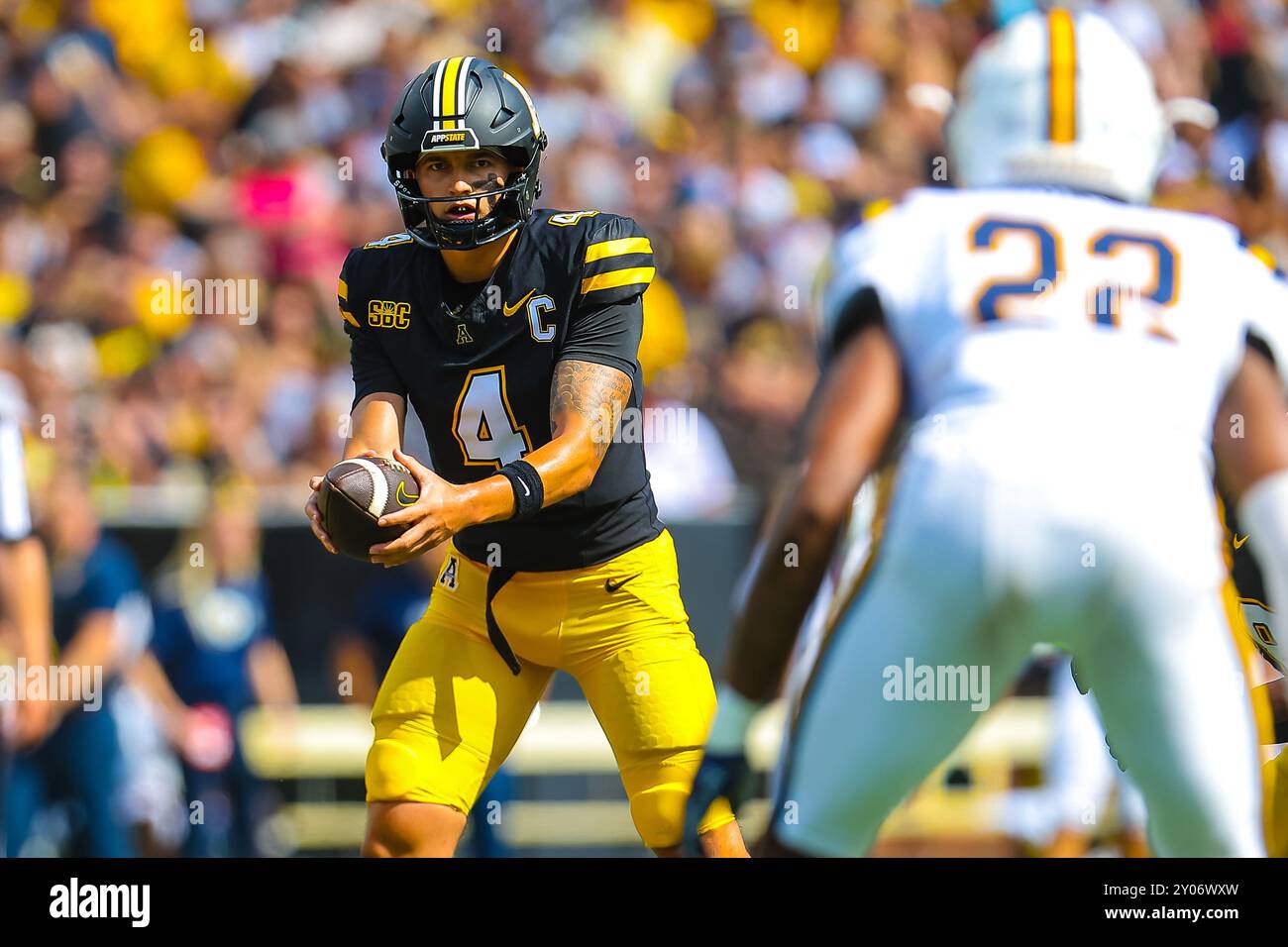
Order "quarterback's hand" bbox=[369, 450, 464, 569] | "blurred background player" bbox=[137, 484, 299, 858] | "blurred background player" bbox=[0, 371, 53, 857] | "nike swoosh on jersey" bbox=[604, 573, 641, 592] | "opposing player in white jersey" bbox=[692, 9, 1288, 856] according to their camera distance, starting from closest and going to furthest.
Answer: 1. "opposing player in white jersey" bbox=[692, 9, 1288, 856]
2. "quarterback's hand" bbox=[369, 450, 464, 569]
3. "nike swoosh on jersey" bbox=[604, 573, 641, 592]
4. "blurred background player" bbox=[0, 371, 53, 857]
5. "blurred background player" bbox=[137, 484, 299, 858]

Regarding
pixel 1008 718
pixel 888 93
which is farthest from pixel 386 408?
Result: pixel 888 93

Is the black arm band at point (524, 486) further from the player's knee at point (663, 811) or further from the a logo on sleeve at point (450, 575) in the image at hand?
the player's knee at point (663, 811)

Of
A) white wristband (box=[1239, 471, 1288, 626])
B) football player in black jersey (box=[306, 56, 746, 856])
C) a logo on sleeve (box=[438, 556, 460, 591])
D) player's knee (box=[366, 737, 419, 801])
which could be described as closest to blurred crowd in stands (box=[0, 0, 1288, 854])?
a logo on sleeve (box=[438, 556, 460, 591])

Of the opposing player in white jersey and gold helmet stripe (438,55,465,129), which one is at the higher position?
gold helmet stripe (438,55,465,129)

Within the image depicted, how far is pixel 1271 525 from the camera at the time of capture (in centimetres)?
332

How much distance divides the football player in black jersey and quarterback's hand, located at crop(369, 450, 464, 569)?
395 mm

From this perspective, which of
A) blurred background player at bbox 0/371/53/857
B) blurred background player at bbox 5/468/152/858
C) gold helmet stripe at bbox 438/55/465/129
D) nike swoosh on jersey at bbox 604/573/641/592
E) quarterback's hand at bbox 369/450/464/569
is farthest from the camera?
A: blurred background player at bbox 5/468/152/858

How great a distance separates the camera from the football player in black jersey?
13.7 feet

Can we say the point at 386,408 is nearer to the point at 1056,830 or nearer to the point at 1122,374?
the point at 1122,374

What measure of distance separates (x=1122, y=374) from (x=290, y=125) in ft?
26.6

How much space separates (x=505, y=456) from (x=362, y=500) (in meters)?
0.62

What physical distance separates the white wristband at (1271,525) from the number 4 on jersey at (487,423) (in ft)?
5.68

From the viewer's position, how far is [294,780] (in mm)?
7727

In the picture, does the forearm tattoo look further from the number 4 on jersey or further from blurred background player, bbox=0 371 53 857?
blurred background player, bbox=0 371 53 857
